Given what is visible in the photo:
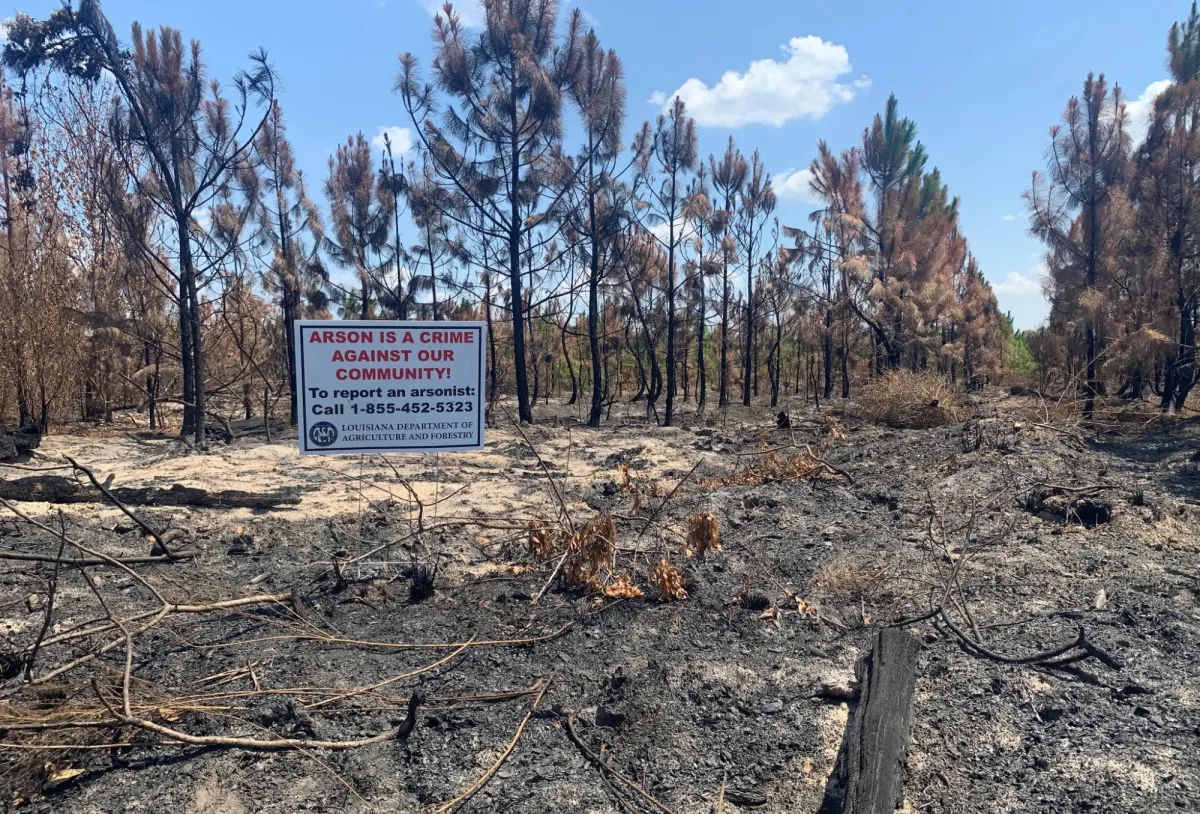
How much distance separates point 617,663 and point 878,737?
1486mm

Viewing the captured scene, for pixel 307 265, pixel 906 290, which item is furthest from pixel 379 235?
pixel 906 290

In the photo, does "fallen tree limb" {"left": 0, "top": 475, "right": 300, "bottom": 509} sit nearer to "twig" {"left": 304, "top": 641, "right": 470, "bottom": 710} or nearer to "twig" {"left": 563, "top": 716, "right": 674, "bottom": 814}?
"twig" {"left": 304, "top": 641, "right": 470, "bottom": 710}

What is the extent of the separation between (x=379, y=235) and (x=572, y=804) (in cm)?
1950

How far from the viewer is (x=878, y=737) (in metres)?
2.89

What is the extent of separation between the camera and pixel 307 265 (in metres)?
20.0

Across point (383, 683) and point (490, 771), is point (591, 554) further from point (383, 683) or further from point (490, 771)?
point (490, 771)

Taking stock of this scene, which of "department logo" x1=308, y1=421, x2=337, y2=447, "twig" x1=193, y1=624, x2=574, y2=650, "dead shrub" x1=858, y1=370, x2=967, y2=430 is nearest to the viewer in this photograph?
"twig" x1=193, y1=624, x2=574, y2=650

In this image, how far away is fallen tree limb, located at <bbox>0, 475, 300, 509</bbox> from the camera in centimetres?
734

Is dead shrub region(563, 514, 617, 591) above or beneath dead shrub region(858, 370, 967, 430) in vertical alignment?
beneath

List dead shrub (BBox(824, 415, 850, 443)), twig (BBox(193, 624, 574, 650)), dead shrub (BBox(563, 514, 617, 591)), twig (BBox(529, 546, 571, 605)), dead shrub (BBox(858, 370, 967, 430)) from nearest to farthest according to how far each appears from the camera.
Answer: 1. twig (BBox(193, 624, 574, 650))
2. twig (BBox(529, 546, 571, 605))
3. dead shrub (BBox(563, 514, 617, 591))
4. dead shrub (BBox(824, 415, 850, 443))
5. dead shrub (BBox(858, 370, 967, 430))

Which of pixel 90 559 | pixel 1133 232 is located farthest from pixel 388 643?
pixel 1133 232

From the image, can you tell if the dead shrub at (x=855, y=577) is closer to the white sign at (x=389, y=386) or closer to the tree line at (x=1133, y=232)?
the white sign at (x=389, y=386)

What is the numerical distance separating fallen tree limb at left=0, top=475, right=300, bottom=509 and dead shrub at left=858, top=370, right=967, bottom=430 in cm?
1257

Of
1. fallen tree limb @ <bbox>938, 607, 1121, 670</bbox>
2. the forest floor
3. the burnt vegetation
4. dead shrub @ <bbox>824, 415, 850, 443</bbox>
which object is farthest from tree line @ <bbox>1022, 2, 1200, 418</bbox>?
fallen tree limb @ <bbox>938, 607, 1121, 670</bbox>
